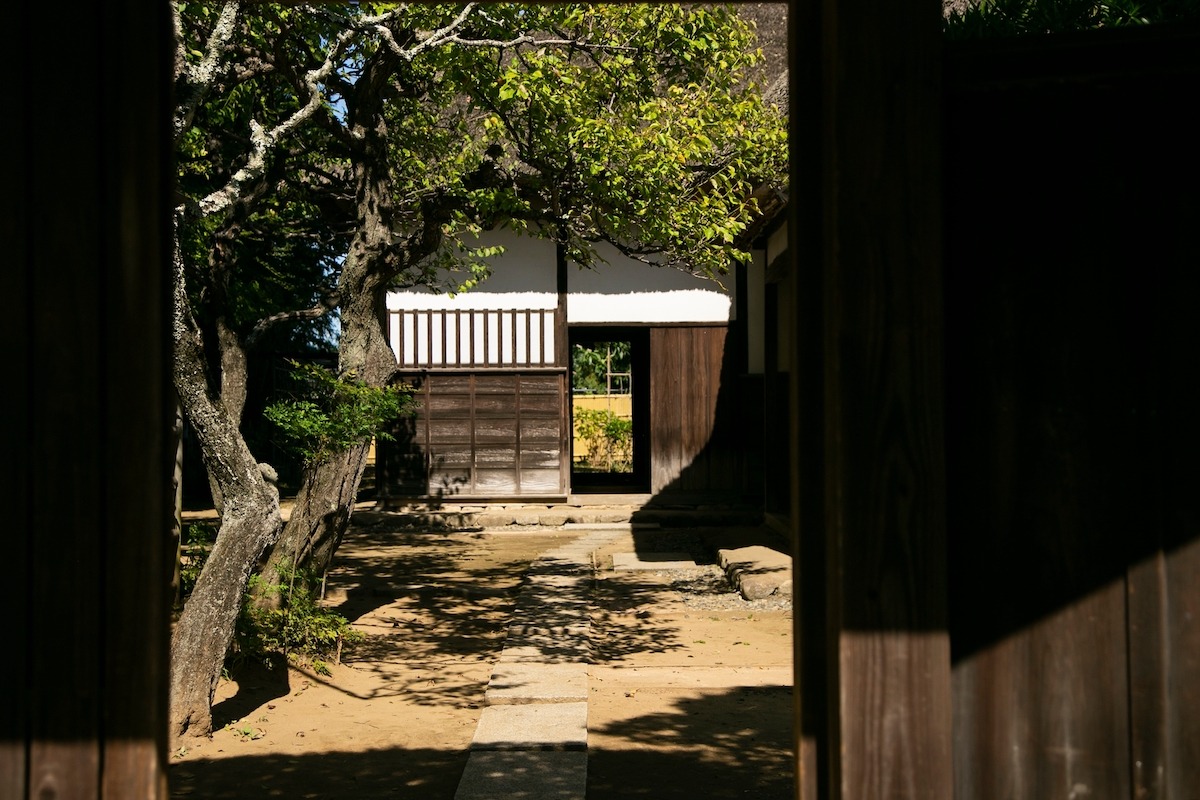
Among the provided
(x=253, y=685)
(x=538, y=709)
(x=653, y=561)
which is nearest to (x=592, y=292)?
(x=653, y=561)

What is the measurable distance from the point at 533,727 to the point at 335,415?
323 centimetres

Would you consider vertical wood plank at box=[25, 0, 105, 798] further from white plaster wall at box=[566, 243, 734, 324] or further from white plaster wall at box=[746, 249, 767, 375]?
white plaster wall at box=[746, 249, 767, 375]

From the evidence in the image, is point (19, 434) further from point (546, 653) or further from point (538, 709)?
point (546, 653)

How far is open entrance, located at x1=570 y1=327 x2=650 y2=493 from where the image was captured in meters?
16.2

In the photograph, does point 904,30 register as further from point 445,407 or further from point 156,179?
point 445,407

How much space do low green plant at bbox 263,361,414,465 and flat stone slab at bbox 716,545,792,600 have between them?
3599 mm

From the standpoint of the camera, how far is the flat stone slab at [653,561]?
433 inches

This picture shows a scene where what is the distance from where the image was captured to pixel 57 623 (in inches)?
67.4

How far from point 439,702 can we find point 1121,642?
197 inches

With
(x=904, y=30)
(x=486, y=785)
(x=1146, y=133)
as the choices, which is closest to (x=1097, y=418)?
(x=1146, y=133)

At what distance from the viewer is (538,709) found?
5.62m

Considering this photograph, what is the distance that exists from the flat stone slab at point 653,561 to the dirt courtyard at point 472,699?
1.14ft

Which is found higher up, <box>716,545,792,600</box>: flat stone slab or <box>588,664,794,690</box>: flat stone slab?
<box>716,545,792,600</box>: flat stone slab

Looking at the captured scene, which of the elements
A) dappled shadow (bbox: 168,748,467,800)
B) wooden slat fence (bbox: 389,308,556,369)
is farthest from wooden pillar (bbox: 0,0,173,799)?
wooden slat fence (bbox: 389,308,556,369)
